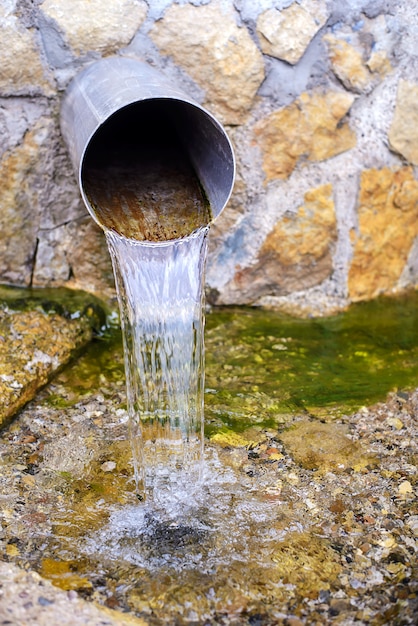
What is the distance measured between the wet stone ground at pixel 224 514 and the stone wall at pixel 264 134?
45 cm

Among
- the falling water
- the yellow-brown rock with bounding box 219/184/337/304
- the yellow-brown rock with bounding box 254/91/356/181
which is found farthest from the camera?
the yellow-brown rock with bounding box 219/184/337/304

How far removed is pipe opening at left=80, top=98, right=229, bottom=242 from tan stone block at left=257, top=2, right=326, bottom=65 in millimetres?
367

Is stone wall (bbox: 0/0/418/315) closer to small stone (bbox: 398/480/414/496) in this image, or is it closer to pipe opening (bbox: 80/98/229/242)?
pipe opening (bbox: 80/98/229/242)

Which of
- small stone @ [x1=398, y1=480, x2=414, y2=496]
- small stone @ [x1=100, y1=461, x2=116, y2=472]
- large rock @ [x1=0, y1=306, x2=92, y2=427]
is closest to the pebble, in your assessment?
small stone @ [x1=398, y1=480, x2=414, y2=496]

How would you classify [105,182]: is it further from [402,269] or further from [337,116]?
[402,269]

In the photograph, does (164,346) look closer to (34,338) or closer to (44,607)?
(34,338)

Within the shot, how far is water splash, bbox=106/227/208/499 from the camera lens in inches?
83.1

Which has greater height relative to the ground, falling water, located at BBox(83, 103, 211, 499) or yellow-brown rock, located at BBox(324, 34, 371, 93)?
yellow-brown rock, located at BBox(324, 34, 371, 93)

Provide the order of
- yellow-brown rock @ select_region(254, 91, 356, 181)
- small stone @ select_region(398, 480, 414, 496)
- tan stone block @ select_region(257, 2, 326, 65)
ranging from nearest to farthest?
small stone @ select_region(398, 480, 414, 496), tan stone block @ select_region(257, 2, 326, 65), yellow-brown rock @ select_region(254, 91, 356, 181)

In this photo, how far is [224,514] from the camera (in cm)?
186

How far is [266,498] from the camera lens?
1.90m

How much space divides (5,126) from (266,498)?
143cm

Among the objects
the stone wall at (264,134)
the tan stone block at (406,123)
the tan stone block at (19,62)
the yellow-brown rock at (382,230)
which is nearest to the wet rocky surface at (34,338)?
the stone wall at (264,134)

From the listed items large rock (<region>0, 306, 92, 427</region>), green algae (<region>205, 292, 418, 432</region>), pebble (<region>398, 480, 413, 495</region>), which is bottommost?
green algae (<region>205, 292, 418, 432</region>)
